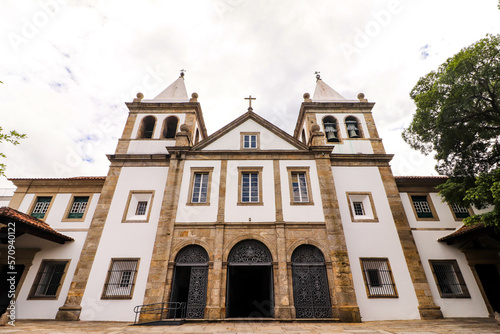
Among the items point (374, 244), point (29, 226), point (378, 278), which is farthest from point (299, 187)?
point (29, 226)

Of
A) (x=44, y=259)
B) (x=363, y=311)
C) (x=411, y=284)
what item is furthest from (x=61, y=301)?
(x=411, y=284)

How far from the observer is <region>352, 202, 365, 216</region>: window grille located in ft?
44.8

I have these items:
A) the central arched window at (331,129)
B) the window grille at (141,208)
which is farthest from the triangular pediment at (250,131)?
the window grille at (141,208)

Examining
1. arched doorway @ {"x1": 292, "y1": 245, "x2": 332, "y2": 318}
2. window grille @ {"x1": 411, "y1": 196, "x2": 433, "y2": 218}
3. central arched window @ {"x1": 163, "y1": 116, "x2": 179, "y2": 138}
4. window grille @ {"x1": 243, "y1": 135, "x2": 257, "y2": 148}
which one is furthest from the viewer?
central arched window @ {"x1": 163, "y1": 116, "x2": 179, "y2": 138}

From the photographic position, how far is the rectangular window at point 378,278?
11.5 metres

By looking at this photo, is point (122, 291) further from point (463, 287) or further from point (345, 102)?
point (345, 102)

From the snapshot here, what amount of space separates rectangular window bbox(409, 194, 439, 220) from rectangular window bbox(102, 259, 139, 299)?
15.0 meters

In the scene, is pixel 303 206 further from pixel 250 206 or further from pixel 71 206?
pixel 71 206

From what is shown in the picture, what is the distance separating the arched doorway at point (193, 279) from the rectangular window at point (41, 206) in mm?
8765

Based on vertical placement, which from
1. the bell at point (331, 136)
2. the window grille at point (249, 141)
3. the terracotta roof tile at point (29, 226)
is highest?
the bell at point (331, 136)

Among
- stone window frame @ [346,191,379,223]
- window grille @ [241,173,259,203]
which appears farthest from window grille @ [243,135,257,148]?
stone window frame @ [346,191,379,223]

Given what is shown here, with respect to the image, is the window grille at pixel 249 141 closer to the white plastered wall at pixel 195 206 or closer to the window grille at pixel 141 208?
the white plastered wall at pixel 195 206

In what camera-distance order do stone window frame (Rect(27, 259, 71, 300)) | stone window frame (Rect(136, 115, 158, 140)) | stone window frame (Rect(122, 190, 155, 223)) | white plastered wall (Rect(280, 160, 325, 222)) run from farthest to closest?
stone window frame (Rect(136, 115, 158, 140))
stone window frame (Rect(122, 190, 155, 223))
white plastered wall (Rect(280, 160, 325, 222))
stone window frame (Rect(27, 259, 71, 300))

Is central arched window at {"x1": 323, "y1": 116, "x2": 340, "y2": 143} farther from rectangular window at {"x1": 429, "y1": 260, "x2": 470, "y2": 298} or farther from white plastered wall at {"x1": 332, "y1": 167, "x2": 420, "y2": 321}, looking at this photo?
rectangular window at {"x1": 429, "y1": 260, "x2": 470, "y2": 298}
